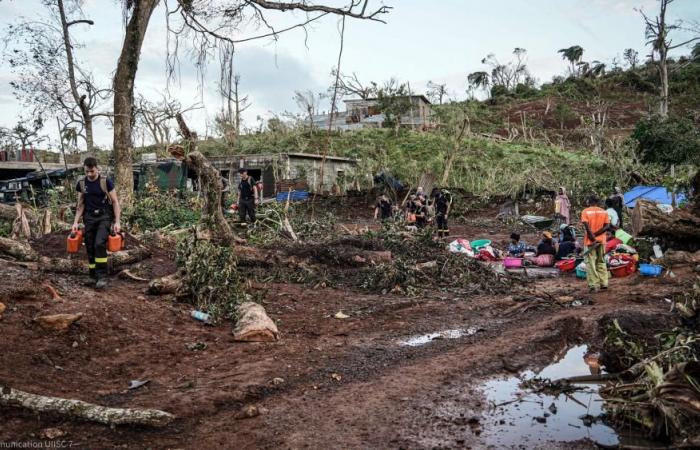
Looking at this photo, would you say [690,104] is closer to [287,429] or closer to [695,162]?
[695,162]

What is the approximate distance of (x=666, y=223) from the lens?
9.20 m

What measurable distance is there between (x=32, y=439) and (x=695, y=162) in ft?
65.5

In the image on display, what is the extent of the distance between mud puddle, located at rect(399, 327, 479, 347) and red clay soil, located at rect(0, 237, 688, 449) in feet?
0.38

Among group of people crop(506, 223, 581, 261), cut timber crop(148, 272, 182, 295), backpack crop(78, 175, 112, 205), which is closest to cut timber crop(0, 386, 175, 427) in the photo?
cut timber crop(148, 272, 182, 295)

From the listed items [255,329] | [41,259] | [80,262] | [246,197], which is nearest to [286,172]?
[246,197]

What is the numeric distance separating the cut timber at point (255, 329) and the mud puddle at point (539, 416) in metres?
2.27

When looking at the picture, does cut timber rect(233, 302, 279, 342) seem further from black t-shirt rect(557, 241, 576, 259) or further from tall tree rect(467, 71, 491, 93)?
tall tree rect(467, 71, 491, 93)

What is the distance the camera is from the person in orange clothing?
8.31 m

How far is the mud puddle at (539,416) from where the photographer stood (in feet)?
11.8

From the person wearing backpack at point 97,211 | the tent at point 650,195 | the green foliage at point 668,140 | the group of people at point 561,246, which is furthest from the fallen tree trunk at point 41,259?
the green foliage at point 668,140

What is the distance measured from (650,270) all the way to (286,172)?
1618cm

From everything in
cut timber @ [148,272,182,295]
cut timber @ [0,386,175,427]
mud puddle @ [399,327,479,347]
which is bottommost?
mud puddle @ [399,327,479,347]

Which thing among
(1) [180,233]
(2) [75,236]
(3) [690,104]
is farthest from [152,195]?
(3) [690,104]

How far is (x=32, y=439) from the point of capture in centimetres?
330
